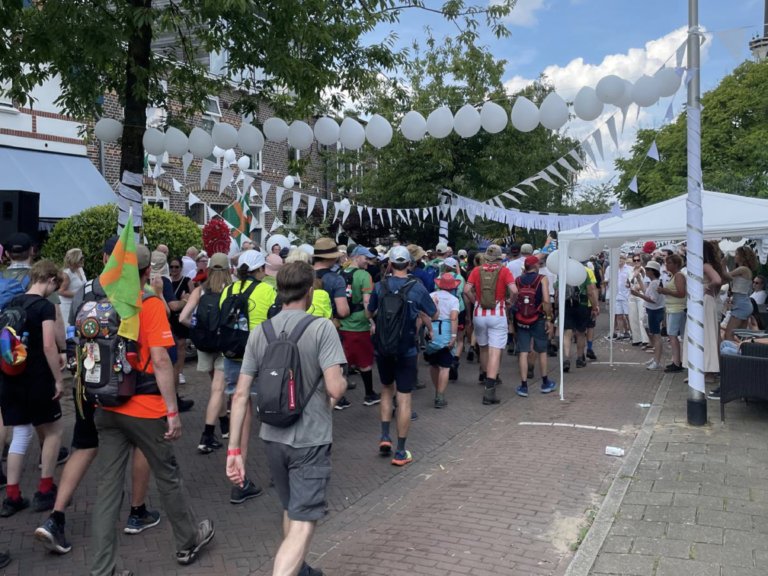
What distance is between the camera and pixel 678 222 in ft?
29.5

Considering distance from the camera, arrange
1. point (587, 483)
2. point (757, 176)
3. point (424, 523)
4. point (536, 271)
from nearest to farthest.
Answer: point (424, 523) < point (587, 483) < point (536, 271) < point (757, 176)

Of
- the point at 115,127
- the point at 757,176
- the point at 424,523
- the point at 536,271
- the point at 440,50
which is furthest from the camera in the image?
the point at 757,176

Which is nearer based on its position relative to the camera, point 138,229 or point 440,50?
point 138,229

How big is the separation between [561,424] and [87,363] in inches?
212

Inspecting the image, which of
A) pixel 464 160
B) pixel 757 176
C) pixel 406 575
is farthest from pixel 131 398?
pixel 757 176

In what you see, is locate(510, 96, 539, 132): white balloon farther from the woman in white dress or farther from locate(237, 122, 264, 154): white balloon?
the woman in white dress

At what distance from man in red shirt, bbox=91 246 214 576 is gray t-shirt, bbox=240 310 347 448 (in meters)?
0.75

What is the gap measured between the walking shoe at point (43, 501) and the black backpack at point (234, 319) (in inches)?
66.9

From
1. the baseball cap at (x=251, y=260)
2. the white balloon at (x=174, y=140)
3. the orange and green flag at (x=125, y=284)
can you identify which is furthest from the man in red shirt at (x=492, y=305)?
the orange and green flag at (x=125, y=284)

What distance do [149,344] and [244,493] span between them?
192cm

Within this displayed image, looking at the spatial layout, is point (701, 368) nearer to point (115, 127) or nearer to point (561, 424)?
point (561, 424)

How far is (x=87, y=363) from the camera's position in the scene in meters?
3.84

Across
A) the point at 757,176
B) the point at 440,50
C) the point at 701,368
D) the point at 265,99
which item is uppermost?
the point at 440,50

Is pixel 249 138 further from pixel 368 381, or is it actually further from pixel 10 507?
pixel 10 507
